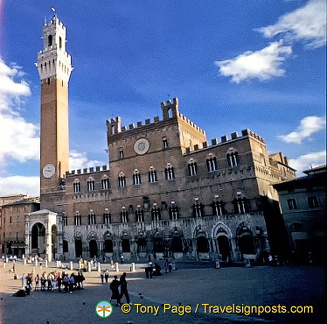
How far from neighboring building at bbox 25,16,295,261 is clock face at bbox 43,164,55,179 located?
0.56 ft

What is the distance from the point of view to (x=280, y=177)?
34438mm

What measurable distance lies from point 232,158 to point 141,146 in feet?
45.0

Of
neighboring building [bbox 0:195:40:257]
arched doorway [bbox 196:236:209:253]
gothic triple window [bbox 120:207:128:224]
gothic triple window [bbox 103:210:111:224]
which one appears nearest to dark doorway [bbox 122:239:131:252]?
gothic triple window [bbox 120:207:128:224]

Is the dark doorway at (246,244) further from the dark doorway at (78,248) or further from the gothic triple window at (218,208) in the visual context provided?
the dark doorway at (78,248)

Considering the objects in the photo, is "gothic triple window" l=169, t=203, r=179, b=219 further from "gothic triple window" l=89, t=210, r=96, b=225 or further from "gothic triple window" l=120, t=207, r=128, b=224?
"gothic triple window" l=89, t=210, r=96, b=225

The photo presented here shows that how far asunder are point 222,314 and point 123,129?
33924 mm

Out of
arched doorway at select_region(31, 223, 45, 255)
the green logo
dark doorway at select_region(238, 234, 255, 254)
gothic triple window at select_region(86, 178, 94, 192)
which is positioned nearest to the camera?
the green logo

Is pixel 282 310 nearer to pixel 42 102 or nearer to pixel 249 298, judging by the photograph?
pixel 249 298

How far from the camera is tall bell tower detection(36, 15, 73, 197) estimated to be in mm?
43656

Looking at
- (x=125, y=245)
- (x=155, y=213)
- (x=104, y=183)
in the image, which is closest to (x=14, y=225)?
(x=104, y=183)

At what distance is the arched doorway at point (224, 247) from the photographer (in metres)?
28.9

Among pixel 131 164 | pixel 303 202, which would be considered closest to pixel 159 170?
pixel 131 164

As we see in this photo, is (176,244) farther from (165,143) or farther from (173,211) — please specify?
(165,143)

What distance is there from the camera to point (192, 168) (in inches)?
1312
